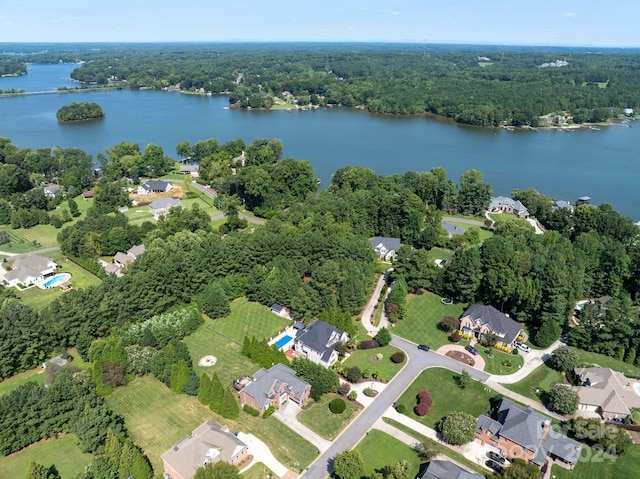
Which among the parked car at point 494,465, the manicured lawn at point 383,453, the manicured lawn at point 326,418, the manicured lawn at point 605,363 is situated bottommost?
the manicured lawn at point 383,453

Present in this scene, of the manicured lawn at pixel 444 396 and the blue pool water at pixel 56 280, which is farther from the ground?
the blue pool water at pixel 56 280

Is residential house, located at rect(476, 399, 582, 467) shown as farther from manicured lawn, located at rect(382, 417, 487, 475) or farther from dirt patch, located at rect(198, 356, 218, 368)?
dirt patch, located at rect(198, 356, 218, 368)

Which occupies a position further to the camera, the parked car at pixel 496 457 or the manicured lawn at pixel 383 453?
the parked car at pixel 496 457

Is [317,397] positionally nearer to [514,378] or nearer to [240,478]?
[240,478]

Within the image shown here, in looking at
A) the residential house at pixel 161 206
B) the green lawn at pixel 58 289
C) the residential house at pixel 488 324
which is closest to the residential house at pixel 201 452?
the residential house at pixel 488 324

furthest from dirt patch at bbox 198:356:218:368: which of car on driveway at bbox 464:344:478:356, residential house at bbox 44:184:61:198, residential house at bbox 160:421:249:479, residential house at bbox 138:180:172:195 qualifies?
residential house at bbox 44:184:61:198

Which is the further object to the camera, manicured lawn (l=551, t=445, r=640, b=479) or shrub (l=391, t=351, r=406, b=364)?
shrub (l=391, t=351, r=406, b=364)

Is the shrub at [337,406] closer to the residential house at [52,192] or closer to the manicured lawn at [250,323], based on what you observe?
the manicured lawn at [250,323]

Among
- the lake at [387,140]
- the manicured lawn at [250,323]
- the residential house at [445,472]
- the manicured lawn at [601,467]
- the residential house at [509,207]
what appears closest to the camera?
the residential house at [445,472]
